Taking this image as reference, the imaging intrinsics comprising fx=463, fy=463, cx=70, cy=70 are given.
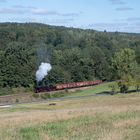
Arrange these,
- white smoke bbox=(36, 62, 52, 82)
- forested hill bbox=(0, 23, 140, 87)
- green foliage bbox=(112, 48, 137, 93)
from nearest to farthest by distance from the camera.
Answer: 1. green foliage bbox=(112, 48, 137, 93)
2. white smoke bbox=(36, 62, 52, 82)
3. forested hill bbox=(0, 23, 140, 87)

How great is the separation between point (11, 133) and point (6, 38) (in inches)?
6477

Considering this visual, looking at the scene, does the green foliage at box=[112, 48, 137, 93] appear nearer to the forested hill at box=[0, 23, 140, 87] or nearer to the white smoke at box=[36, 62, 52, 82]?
the forested hill at box=[0, 23, 140, 87]

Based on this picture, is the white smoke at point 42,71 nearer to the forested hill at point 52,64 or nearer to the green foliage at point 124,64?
the forested hill at point 52,64

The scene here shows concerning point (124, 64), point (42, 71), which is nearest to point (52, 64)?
point (42, 71)

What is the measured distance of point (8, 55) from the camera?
401ft

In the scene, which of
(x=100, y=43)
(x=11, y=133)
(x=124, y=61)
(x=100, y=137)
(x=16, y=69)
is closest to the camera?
(x=100, y=137)

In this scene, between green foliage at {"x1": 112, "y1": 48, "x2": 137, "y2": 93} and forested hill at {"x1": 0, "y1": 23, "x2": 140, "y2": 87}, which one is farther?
forested hill at {"x1": 0, "y1": 23, "x2": 140, "y2": 87}

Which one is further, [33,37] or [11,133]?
[33,37]

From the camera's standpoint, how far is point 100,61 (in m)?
142

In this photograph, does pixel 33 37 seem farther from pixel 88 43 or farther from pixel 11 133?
pixel 11 133

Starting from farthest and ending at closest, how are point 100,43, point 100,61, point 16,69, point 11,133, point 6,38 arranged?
1. point 100,43
2. point 6,38
3. point 100,61
4. point 16,69
5. point 11,133

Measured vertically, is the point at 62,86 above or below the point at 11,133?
below

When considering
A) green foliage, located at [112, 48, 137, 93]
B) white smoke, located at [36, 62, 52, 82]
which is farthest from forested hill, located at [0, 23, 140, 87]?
green foliage, located at [112, 48, 137, 93]

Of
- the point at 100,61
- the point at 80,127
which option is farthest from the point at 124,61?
the point at 80,127
